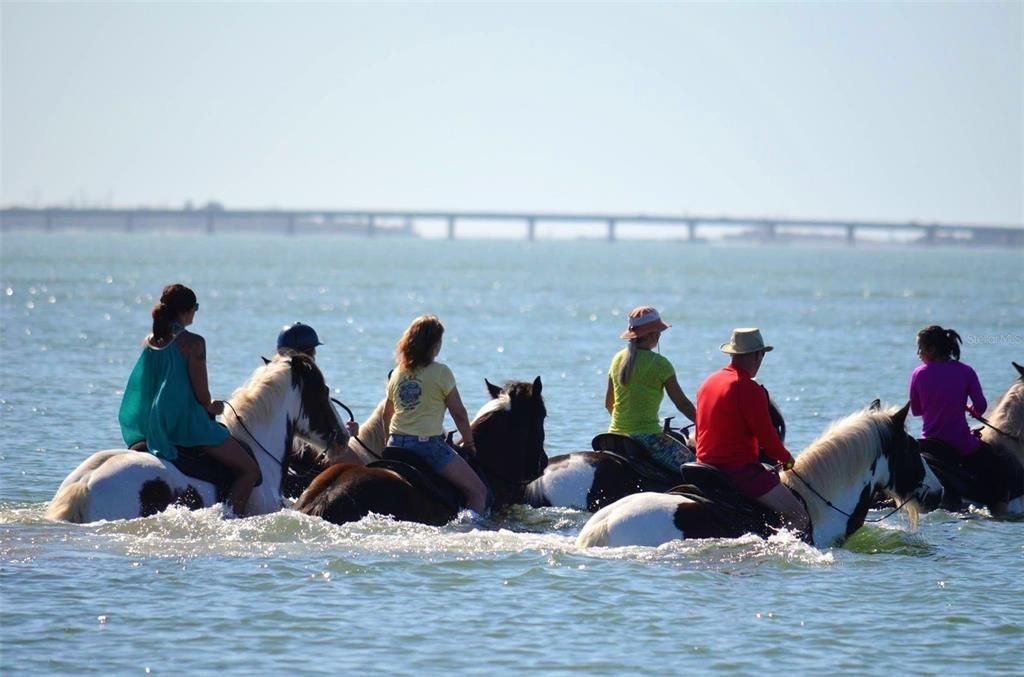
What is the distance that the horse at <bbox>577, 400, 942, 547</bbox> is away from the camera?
11.1 meters

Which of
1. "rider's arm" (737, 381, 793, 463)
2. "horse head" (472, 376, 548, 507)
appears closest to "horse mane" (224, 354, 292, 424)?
"horse head" (472, 376, 548, 507)

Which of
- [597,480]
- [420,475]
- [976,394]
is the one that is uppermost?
[976,394]

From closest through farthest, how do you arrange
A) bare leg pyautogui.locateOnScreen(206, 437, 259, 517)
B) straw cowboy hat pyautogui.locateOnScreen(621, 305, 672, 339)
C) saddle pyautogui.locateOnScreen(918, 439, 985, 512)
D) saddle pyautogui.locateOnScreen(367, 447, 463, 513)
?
bare leg pyautogui.locateOnScreen(206, 437, 259, 517) → saddle pyautogui.locateOnScreen(367, 447, 463, 513) → straw cowboy hat pyautogui.locateOnScreen(621, 305, 672, 339) → saddle pyautogui.locateOnScreen(918, 439, 985, 512)

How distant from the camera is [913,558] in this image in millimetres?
12469

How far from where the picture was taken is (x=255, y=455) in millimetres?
12523

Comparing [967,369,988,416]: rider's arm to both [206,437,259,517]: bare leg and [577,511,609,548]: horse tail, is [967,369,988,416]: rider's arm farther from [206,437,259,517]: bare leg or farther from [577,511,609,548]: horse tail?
[206,437,259,517]: bare leg

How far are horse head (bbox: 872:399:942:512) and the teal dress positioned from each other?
4889mm

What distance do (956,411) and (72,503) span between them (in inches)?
310

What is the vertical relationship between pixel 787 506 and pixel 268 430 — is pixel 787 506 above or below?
below

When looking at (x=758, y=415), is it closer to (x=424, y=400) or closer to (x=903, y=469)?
(x=903, y=469)

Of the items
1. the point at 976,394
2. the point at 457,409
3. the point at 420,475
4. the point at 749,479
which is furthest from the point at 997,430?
the point at 420,475

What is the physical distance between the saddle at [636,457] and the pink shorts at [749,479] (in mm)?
2307

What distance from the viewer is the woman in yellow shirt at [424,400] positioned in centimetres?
1266

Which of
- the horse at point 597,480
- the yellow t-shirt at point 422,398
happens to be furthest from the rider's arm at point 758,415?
the yellow t-shirt at point 422,398
